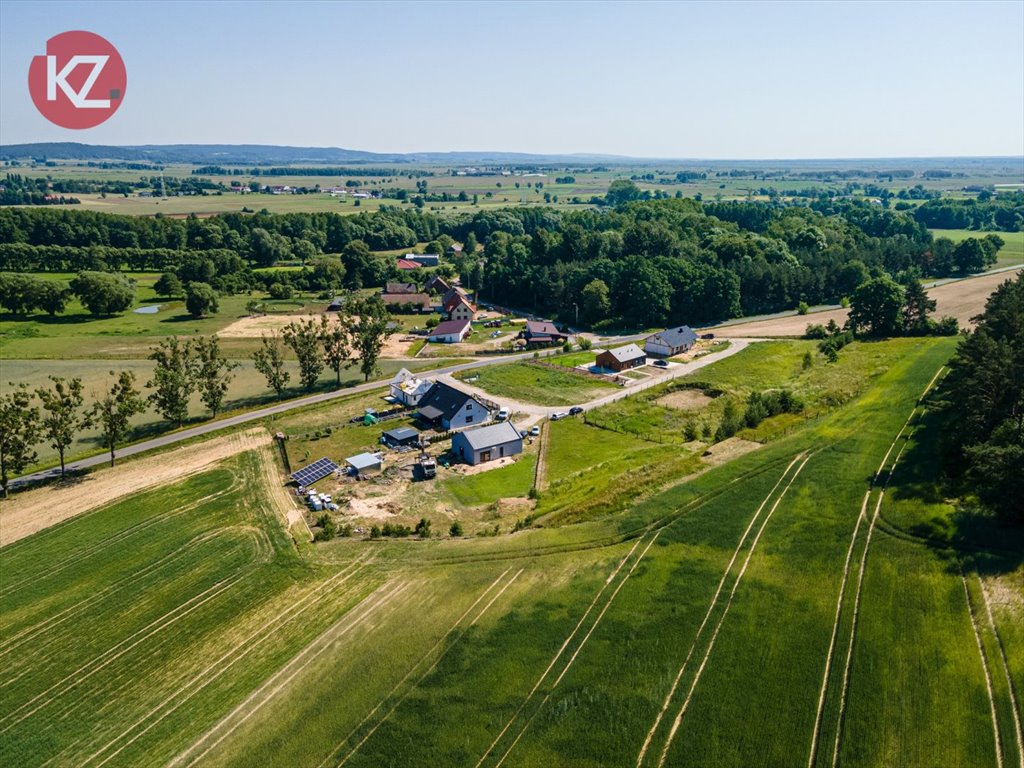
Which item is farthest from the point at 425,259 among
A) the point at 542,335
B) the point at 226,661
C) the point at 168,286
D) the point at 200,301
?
the point at 226,661

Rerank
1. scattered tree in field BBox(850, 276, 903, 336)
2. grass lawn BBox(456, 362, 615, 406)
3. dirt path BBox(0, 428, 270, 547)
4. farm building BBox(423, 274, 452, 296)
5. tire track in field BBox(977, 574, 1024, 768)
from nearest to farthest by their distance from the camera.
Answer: tire track in field BBox(977, 574, 1024, 768)
dirt path BBox(0, 428, 270, 547)
grass lawn BBox(456, 362, 615, 406)
scattered tree in field BBox(850, 276, 903, 336)
farm building BBox(423, 274, 452, 296)

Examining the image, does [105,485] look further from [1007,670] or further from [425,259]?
[425,259]

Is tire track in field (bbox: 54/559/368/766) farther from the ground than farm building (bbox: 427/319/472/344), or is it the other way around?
farm building (bbox: 427/319/472/344)

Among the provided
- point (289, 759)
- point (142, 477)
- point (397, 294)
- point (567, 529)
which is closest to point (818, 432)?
point (567, 529)

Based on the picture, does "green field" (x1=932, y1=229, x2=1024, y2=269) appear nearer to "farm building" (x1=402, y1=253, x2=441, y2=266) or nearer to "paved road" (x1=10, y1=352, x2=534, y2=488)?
"farm building" (x1=402, y1=253, x2=441, y2=266)

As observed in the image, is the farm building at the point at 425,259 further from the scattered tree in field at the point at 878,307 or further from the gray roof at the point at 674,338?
the scattered tree in field at the point at 878,307

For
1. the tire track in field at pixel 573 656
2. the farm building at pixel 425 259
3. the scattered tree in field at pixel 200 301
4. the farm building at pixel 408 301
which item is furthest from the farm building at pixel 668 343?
the farm building at pixel 425 259

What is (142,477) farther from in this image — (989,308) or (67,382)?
(989,308)

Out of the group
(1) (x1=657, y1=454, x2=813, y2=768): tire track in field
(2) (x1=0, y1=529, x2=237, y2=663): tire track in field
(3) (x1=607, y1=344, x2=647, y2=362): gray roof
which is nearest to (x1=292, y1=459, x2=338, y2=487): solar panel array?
(2) (x1=0, y1=529, x2=237, y2=663): tire track in field
